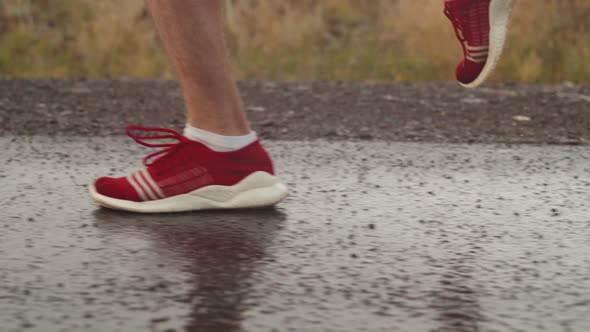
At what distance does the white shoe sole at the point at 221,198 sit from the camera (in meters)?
2.37

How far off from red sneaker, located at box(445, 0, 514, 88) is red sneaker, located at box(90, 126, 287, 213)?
55cm

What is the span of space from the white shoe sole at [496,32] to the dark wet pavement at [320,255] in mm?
333

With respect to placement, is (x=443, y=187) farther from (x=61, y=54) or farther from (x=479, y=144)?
(x=61, y=54)

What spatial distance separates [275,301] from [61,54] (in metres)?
8.39

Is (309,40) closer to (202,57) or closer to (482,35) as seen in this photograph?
(482,35)

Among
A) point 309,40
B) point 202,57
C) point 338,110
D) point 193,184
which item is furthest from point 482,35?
point 309,40

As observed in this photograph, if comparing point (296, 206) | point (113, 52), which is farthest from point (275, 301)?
point (113, 52)

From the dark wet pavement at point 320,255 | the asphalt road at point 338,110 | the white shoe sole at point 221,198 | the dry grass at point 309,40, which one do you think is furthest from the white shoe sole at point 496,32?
the dry grass at point 309,40

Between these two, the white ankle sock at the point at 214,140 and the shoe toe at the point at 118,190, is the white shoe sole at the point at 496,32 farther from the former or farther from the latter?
the shoe toe at the point at 118,190

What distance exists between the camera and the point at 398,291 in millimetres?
1732

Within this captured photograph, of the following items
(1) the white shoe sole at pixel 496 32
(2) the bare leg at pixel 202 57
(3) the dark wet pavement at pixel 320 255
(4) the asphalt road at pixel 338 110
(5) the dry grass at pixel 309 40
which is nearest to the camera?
(3) the dark wet pavement at pixel 320 255

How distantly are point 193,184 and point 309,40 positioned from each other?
8139 millimetres

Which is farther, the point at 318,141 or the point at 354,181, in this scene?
the point at 318,141

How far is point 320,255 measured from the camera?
1979mm
